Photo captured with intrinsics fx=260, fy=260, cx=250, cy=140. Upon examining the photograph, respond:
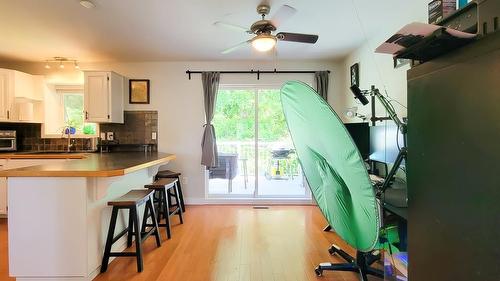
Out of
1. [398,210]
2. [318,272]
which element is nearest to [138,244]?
[318,272]

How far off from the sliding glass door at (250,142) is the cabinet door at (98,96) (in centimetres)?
171

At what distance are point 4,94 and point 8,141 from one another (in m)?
0.74

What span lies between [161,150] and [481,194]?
14.5ft

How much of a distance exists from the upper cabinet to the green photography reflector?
14.9ft

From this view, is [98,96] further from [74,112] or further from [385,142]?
[385,142]

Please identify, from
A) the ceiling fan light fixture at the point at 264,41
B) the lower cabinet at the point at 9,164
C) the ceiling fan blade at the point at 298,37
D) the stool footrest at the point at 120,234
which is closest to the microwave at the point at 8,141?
the lower cabinet at the point at 9,164

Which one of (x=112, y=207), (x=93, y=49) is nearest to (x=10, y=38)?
(x=93, y=49)

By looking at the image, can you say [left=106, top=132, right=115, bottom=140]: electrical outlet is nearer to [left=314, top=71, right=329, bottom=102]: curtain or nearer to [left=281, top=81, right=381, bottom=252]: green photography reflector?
[left=314, top=71, right=329, bottom=102]: curtain

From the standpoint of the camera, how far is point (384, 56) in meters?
2.96

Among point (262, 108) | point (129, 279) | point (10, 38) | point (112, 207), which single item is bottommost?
point (129, 279)

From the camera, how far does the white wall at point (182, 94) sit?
14.5ft

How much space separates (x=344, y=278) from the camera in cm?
217

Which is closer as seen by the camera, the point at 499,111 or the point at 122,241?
the point at 499,111

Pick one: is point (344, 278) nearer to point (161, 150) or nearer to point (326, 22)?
point (326, 22)
